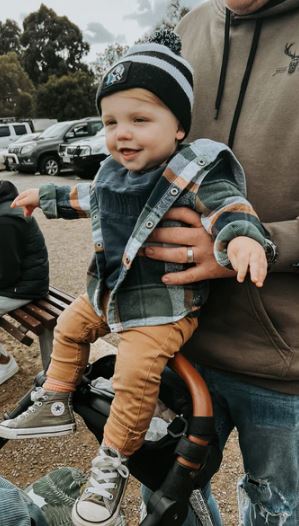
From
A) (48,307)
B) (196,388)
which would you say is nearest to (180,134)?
(196,388)

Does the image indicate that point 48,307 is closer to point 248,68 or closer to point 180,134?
point 180,134

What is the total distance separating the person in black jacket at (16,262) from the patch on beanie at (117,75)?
230cm

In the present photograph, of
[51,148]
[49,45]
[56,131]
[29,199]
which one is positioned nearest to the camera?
[29,199]

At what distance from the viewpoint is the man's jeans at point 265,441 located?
4.50 ft

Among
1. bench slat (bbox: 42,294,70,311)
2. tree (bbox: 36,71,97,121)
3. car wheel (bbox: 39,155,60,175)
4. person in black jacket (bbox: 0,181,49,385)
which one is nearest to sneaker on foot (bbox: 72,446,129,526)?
bench slat (bbox: 42,294,70,311)

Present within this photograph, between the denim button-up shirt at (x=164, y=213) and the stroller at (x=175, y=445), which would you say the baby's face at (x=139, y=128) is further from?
the stroller at (x=175, y=445)

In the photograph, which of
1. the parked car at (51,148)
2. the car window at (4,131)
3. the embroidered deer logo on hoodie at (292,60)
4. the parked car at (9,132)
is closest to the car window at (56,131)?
the parked car at (51,148)

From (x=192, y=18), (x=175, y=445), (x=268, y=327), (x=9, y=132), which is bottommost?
(x=9, y=132)

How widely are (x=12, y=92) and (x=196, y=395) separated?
138 ft

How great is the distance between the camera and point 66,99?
33.2 m

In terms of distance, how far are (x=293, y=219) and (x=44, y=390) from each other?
0.91m

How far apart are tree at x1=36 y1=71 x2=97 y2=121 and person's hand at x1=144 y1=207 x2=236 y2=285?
33.6m

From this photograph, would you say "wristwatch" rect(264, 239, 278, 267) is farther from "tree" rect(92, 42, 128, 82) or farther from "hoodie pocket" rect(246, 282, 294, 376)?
"tree" rect(92, 42, 128, 82)

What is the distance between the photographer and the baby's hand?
106 centimetres
